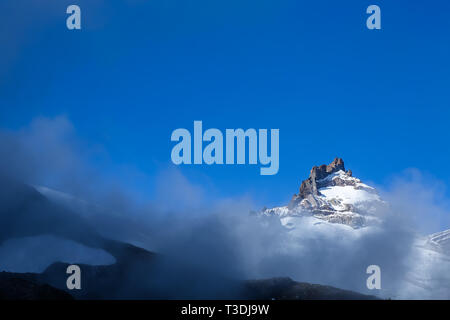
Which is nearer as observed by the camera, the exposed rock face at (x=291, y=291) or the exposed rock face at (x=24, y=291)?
the exposed rock face at (x=24, y=291)

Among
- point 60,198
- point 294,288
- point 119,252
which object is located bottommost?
point 294,288

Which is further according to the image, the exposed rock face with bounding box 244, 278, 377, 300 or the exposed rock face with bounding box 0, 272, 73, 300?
the exposed rock face with bounding box 244, 278, 377, 300

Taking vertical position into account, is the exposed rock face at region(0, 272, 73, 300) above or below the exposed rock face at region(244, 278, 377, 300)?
above

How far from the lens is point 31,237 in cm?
12006

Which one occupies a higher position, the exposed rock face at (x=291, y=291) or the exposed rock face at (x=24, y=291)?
the exposed rock face at (x=24, y=291)

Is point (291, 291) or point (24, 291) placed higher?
point (24, 291)

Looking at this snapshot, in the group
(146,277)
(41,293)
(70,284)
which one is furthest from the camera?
(146,277)

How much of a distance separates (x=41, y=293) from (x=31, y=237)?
40.0 m

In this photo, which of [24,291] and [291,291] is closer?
[24,291]
